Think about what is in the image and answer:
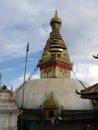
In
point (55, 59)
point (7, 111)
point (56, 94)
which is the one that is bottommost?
point (7, 111)

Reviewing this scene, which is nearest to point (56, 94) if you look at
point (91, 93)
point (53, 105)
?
point (53, 105)

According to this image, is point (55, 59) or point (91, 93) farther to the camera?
point (55, 59)

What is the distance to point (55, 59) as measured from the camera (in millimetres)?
29734

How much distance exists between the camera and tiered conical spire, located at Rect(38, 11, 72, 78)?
29766 millimetres

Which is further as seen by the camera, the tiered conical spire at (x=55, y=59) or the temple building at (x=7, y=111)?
the tiered conical spire at (x=55, y=59)

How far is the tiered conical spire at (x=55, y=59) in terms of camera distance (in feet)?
97.7

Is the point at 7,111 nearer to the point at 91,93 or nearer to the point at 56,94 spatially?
the point at 56,94

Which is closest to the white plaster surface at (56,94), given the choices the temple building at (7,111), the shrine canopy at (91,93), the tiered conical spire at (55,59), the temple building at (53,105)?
the temple building at (53,105)

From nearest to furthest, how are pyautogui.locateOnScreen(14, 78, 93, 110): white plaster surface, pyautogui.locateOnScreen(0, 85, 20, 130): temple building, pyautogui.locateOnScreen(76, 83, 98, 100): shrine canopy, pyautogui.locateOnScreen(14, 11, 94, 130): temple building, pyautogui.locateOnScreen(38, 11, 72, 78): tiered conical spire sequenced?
pyautogui.locateOnScreen(76, 83, 98, 100): shrine canopy < pyautogui.locateOnScreen(0, 85, 20, 130): temple building < pyautogui.locateOnScreen(14, 11, 94, 130): temple building < pyautogui.locateOnScreen(14, 78, 93, 110): white plaster surface < pyautogui.locateOnScreen(38, 11, 72, 78): tiered conical spire

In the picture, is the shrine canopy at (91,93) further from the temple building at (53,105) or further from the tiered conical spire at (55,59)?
the tiered conical spire at (55,59)

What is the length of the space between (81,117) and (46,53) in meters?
10.4

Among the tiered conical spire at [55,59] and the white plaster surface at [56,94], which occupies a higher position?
the tiered conical spire at [55,59]

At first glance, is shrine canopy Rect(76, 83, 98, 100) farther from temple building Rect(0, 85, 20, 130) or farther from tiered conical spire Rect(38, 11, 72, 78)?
tiered conical spire Rect(38, 11, 72, 78)

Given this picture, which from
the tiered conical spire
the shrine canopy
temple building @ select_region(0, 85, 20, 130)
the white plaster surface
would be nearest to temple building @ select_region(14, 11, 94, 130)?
the white plaster surface
